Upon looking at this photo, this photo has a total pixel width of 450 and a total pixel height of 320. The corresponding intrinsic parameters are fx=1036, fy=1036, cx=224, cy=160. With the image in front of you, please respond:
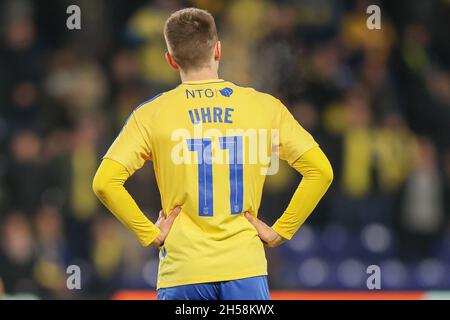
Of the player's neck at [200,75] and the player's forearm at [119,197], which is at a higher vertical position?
the player's neck at [200,75]

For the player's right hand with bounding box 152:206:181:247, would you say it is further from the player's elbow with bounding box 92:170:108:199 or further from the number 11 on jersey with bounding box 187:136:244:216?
the player's elbow with bounding box 92:170:108:199

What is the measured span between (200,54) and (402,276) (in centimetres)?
494

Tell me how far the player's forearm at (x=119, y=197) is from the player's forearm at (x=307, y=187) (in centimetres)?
47

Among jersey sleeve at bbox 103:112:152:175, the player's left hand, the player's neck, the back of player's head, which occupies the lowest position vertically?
the player's left hand

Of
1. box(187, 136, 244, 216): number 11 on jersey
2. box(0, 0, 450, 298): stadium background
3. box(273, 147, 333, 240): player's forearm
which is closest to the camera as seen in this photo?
box(187, 136, 244, 216): number 11 on jersey

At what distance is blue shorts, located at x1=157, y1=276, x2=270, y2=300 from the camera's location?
354 centimetres

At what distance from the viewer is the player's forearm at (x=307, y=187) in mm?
3723

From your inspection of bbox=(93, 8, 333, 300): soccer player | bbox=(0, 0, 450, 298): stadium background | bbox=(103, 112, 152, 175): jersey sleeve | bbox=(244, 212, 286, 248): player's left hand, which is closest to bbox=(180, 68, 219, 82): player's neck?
bbox=(93, 8, 333, 300): soccer player

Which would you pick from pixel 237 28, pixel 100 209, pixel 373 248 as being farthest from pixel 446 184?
pixel 100 209

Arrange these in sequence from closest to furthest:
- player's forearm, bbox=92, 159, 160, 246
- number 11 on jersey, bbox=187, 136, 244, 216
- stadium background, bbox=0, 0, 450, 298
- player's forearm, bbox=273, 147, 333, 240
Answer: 1. number 11 on jersey, bbox=187, 136, 244, 216
2. player's forearm, bbox=92, 159, 160, 246
3. player's forearm, bbox=273, 147, 333, 240
4. stadium background, bbox=0, 0, 450, 298

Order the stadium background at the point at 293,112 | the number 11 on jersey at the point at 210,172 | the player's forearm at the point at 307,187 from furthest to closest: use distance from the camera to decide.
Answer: the stadium background at the point at 293,112
the player's forearm at the point at 307,187
the number 11 on jersey at the point at 210,172

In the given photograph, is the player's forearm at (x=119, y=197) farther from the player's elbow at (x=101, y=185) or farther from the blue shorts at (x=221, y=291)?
the blue shorts at (x=221, y=291)

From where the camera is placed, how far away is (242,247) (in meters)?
3.55

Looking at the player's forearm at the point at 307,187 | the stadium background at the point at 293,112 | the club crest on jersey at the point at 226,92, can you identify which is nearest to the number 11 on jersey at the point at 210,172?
the club crest on jersey at the point at 226,92
